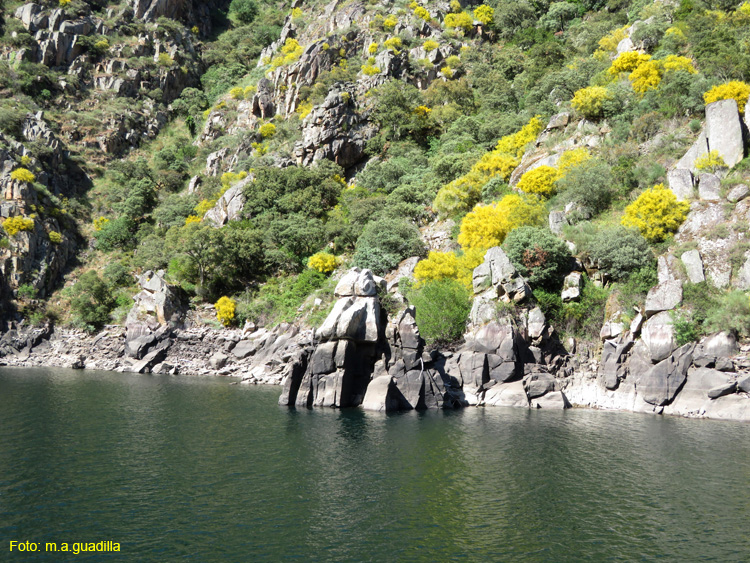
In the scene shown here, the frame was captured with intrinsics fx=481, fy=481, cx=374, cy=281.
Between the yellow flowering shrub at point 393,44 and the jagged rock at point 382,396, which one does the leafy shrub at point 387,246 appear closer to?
the jagged rock at point 382,396

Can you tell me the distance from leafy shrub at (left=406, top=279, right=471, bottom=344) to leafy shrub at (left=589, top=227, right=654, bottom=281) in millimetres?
12781

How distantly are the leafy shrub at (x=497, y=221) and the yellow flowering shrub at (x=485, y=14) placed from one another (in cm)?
7035

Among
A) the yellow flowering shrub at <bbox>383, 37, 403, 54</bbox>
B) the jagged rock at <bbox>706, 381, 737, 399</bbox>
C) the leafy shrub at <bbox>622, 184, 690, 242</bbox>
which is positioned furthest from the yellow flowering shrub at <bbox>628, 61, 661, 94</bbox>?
the yellow flowering shrub at <bbox>383, 37, 403, 54</bbox>

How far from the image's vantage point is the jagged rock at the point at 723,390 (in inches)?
1325

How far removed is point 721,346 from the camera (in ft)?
115

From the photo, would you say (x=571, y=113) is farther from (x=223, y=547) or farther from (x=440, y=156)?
(x=223, y=547)

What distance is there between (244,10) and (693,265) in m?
144

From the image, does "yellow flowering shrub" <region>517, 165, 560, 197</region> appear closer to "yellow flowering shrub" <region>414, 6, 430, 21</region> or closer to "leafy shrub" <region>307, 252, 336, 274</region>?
"leafy shrub" <region>307, 252, 336, 274</region>

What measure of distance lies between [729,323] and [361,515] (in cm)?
3208

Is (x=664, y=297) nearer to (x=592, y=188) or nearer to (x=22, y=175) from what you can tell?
(x=592, y=188)

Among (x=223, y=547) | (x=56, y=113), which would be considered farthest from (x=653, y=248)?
(x=56, y=113)

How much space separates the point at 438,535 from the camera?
16.4 m

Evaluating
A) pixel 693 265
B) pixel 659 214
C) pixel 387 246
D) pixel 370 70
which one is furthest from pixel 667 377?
pixel 370 70

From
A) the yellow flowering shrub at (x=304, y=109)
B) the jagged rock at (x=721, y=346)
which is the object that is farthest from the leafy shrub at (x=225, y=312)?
the jagged rock at (x=721, y=346)
